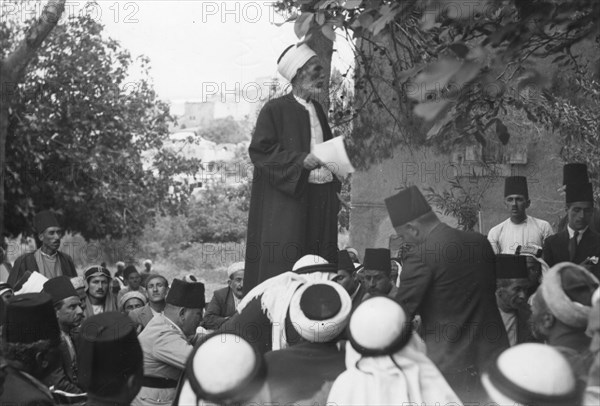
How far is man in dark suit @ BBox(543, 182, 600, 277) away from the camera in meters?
8.32

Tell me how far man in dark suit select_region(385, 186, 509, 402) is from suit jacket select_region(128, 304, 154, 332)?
129 inches

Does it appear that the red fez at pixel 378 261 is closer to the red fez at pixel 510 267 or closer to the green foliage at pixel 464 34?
the green foliage at pixel 464 34

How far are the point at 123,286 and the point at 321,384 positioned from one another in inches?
360

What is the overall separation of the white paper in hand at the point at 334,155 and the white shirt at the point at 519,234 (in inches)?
109

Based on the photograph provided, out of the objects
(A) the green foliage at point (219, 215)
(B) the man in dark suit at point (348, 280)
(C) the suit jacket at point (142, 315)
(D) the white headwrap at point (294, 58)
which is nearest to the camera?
(B) the man in dark suit at point (348, 280)

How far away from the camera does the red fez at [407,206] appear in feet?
20.8

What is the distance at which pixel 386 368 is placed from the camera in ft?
14.2

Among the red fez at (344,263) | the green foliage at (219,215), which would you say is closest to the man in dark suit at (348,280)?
the red fez at (344,263)

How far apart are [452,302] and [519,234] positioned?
353 cm

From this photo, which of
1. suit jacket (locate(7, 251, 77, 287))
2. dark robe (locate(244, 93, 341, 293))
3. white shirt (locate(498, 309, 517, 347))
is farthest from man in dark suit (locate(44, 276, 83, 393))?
white shirt (locate(498, 309, 517, 347))

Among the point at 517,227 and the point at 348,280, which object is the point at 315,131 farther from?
the point at 517,227

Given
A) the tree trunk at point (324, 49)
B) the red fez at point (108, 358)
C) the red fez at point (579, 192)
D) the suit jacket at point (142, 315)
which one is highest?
the tree trunk at point (324, 49)

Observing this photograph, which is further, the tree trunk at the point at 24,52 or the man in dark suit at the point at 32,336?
the tree trunk at the point at 24,52

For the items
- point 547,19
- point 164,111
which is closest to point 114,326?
point 547,19
